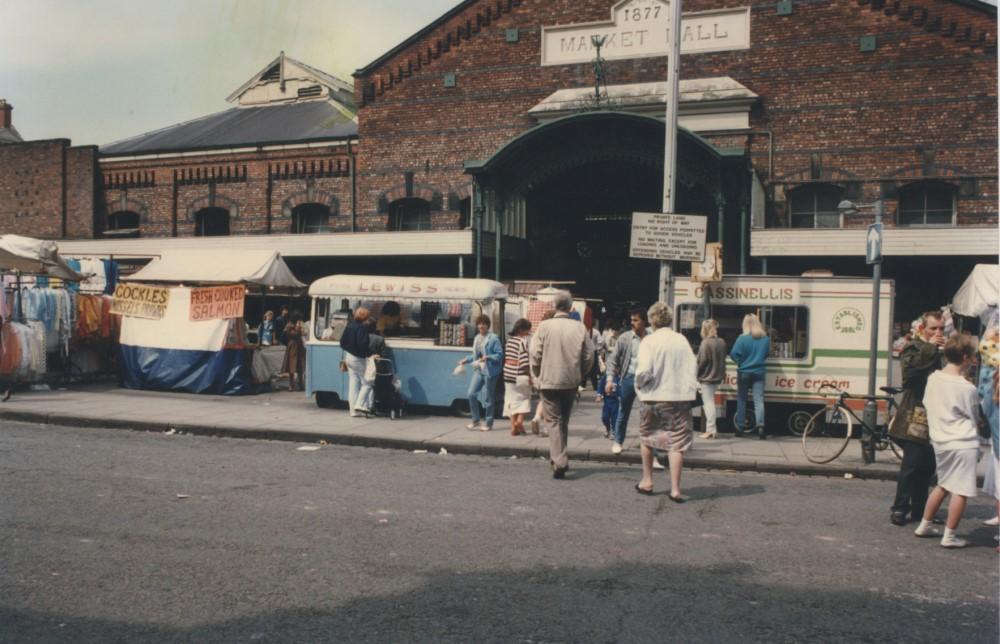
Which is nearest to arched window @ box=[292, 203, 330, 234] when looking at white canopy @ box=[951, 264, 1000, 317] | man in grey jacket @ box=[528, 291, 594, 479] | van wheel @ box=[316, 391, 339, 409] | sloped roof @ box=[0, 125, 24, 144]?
van wheel @ box=[316, 391, 339, 409]

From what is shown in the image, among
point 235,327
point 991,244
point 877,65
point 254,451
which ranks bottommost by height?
point 254,451

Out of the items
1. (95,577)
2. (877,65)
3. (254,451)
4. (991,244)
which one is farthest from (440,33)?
(95,577)

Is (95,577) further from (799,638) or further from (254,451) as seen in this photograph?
(254,451)

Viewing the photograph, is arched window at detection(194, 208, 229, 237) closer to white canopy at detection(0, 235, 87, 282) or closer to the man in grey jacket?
white canopy at detection(0, 235, 87, 282)

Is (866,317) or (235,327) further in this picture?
(235,327)

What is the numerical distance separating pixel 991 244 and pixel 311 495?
16.8m

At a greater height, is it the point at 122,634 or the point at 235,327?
the point at 235,327

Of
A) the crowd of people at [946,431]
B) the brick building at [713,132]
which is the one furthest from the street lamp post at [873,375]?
the brick building at [713,132]

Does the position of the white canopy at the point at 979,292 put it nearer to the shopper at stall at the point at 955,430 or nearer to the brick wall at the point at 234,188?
the shopper at stall at the point at 955,430

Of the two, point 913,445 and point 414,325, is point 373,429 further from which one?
point 913,445

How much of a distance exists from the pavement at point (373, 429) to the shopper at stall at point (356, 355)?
0.38 m

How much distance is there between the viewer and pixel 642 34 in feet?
75.3

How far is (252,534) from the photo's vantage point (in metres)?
6.71

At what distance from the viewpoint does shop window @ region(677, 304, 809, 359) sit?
1311 cm
